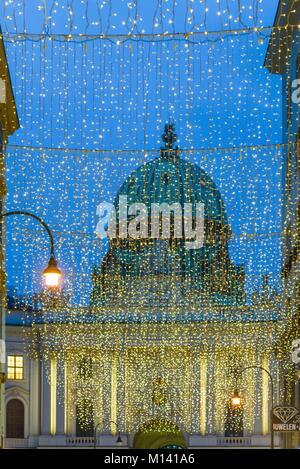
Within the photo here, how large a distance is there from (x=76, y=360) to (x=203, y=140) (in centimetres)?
5126

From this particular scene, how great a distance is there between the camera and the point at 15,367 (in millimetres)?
73812

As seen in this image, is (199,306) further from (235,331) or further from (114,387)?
(114,387)

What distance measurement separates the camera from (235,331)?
66500mm

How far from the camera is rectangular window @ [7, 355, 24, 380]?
73.5 meters

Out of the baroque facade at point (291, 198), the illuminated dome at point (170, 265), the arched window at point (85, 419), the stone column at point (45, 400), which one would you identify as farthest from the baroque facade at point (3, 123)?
the arched window at point (85, 419)

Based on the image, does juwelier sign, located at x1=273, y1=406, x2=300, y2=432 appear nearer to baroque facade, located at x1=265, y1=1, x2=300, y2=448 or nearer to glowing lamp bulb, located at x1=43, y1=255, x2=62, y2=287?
baroque facade, located at x1=265, y1=1, x2=300, y2=448

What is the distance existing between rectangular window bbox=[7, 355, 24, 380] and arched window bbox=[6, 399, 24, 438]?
1.58m

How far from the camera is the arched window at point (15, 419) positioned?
239 feet

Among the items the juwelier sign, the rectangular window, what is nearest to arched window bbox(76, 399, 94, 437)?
the rectangular window

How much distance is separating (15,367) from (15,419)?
10.8 ft

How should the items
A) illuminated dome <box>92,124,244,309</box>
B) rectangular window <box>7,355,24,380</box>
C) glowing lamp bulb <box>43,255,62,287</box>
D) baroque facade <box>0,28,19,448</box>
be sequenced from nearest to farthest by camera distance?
glowing lamp bulb <box>43,255,62,287</box>, baroque facade <box>0,28,19,448</box>, illuminated dome <box>92,124,244,309</box>, rectangular window <box>7,355,24,380</box>

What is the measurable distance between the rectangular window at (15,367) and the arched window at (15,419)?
1580 mm

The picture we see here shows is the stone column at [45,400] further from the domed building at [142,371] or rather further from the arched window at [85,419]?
the arched window at [85,419]

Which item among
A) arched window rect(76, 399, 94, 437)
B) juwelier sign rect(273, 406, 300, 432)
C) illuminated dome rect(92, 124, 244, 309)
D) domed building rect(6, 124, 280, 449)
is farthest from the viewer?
arched window rect(76, 399, 94, 437)
